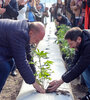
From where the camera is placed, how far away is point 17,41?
2.41 meters

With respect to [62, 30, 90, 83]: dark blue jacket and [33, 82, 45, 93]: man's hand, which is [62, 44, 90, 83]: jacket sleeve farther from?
[33, 82, 45, 93]: man's hand

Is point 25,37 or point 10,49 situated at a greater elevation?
point 25,37

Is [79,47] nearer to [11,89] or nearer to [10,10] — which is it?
[11,89]

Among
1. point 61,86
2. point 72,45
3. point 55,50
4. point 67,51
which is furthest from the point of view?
point 55,50

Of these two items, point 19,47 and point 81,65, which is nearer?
point 19,47

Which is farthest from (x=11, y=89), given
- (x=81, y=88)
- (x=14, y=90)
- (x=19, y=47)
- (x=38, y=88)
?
(x=19, y=47)

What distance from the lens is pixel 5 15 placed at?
4730 millimetres

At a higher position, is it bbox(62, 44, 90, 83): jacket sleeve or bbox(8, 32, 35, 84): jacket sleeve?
bbox(8, 32, 35, 84): jacket sleeve

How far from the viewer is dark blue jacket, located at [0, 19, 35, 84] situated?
2.42 m

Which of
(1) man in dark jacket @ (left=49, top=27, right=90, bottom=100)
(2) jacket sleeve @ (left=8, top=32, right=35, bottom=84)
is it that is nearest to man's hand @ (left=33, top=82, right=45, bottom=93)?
(1) man in dark jacket @ (left=49, top=27, right=90, bottom=100)

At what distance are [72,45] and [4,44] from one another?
3.17 feet

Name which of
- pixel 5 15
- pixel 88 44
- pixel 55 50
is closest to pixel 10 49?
pixel 88 44

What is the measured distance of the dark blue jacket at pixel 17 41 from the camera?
242 centimetres

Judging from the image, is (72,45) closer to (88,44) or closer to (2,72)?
(88,44)
